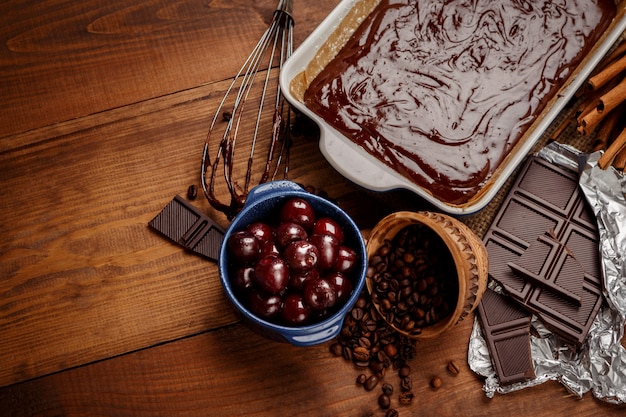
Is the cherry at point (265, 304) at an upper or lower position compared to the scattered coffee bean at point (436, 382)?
upper

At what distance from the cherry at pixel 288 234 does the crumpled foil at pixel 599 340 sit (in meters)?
0.55

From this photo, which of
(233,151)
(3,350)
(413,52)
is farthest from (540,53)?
(3,350)

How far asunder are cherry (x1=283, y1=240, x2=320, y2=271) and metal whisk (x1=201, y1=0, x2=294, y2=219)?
351mm

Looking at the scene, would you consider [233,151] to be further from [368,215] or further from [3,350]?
[3,350]

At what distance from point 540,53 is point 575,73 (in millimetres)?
105

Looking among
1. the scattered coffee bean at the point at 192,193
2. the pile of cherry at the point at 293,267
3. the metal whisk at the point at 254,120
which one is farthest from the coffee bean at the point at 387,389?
the scattered coffee bean at the point at 192,193

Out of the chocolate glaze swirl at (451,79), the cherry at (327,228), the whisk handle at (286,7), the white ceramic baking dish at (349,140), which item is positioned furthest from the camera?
the whisk handle at (286,7)

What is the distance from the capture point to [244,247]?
126 cm

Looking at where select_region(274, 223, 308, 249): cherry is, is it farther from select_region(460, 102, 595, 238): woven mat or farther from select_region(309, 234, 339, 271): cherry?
select_region(460, 102, 595, 238): woven mat

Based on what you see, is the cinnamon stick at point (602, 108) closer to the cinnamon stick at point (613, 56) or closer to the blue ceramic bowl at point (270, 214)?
the cinnamon stick at point (613, 56)

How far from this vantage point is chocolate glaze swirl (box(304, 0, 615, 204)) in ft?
4.99

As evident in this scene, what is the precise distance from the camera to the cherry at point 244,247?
1260 millimetres

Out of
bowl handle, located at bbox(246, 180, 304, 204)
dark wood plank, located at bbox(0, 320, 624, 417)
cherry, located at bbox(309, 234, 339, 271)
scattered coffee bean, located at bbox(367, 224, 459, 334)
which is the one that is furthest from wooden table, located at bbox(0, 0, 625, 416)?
cherry, located at bbox(309, 234, 339, 271)

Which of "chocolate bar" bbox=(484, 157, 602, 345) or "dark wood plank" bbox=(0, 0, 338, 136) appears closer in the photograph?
"chocolate bar" bbox=(484, 157, 602, 345)
